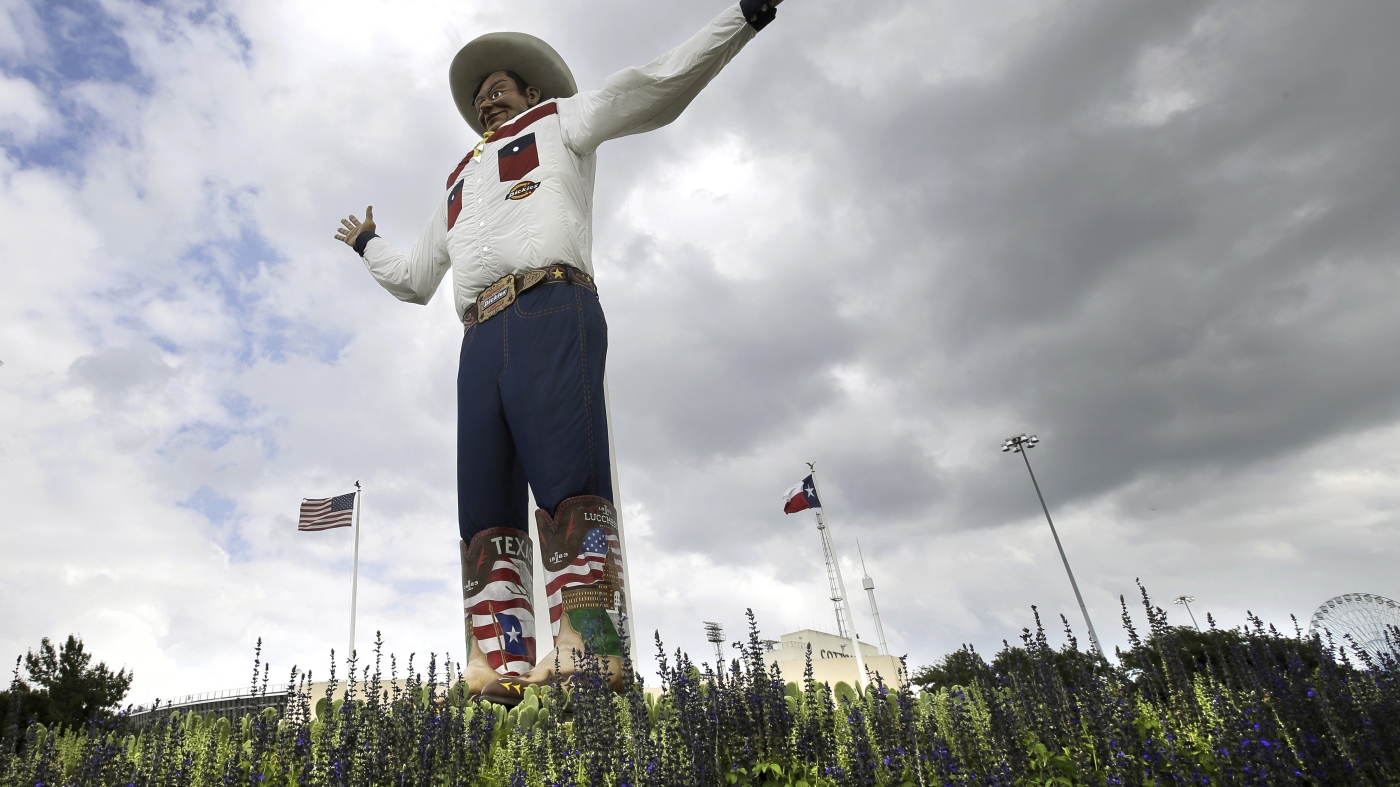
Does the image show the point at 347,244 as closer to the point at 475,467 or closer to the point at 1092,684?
the point at 475,467

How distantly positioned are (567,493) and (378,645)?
69.9 inches

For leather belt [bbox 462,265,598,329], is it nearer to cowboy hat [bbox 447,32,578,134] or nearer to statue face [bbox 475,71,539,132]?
statue face [bbox 475,71,539,132]

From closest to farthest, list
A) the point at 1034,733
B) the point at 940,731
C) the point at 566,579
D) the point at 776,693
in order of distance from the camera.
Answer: the point at 776,693 < the point at 1034,733 < the point at 940,731 < the point at 566,579

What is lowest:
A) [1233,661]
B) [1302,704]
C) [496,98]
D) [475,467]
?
[1302,704]

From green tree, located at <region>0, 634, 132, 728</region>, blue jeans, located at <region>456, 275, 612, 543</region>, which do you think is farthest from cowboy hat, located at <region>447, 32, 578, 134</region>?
green tree, located at <region>0, 634, 132, 728</region>

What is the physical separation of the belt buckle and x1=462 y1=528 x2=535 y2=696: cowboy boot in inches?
72.8

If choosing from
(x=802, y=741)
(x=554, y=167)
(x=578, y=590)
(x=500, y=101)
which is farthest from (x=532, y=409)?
(x=500, y=101)

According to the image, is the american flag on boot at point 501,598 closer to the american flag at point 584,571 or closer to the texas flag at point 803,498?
the american flag at point 584,571

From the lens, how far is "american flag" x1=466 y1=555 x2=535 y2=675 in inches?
237

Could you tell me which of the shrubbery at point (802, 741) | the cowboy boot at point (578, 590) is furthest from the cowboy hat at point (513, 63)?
the shrubbery at point (802, 741)

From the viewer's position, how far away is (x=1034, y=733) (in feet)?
14.3

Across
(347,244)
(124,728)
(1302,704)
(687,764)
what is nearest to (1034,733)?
(1302,704)

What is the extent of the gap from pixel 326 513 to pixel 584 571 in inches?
432

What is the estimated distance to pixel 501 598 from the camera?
6.19 metres
